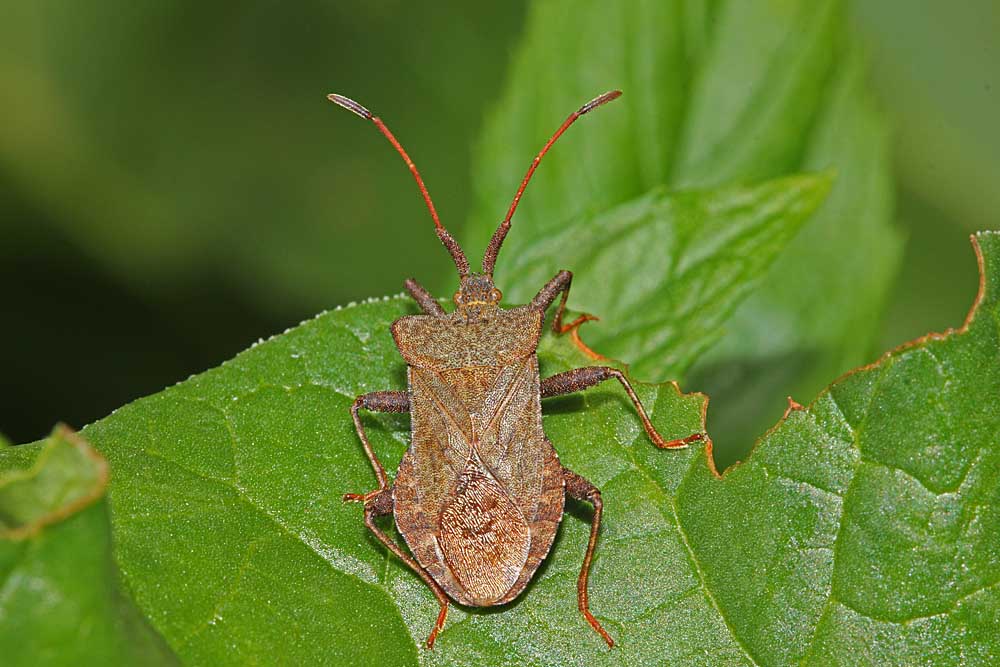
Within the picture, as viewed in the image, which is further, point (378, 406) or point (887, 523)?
point (378, 406)

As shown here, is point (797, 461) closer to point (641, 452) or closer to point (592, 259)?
point (641, 452)

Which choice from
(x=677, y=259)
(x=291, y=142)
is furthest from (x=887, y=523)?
(x=291, y=142)

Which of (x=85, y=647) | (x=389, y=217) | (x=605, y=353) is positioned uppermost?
(x=389, y=217)

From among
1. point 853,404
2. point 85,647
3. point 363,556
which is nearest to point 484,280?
point 363,556

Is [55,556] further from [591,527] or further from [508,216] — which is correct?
[508,216]

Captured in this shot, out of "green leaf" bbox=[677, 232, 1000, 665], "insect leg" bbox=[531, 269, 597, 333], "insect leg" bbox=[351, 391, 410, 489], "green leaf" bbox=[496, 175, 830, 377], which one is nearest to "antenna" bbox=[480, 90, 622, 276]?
"green leaf" bbox=[496, 175, 830, 377]

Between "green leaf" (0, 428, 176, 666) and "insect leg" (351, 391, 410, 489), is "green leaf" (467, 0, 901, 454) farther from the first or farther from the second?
"green leaf" (0, 428, 176, 666)

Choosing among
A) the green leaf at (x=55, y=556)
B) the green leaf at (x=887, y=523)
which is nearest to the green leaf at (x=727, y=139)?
the green leaf at (x=887, y=523)
